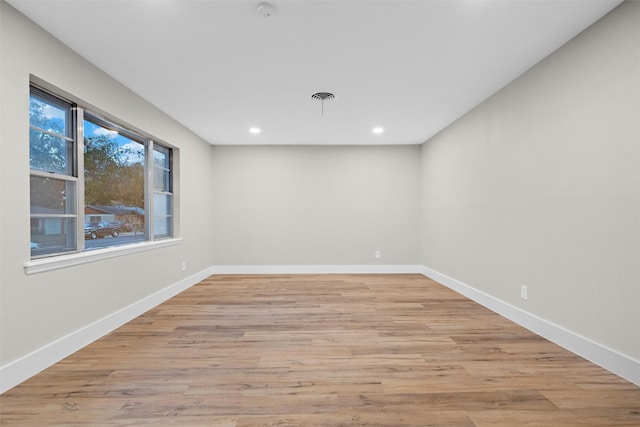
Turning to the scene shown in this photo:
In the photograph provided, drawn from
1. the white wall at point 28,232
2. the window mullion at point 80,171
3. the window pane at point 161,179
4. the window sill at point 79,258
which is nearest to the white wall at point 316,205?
the window pane at point 161,179

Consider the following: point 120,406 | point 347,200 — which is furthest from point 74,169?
point 347,200

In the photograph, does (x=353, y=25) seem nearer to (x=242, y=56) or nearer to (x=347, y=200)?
(x=242, y=56)

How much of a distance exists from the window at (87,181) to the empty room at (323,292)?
21 mm

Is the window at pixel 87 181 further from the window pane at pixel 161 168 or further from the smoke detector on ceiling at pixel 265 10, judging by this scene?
the smoke detector on ceiling at pixel 265 10

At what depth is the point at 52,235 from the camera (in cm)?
243

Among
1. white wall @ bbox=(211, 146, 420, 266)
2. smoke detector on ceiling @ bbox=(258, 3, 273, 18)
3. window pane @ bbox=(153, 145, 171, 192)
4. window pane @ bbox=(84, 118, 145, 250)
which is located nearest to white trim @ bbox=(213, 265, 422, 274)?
white wall @ bbox=(211, 146, 420, 266)

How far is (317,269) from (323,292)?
1439mm

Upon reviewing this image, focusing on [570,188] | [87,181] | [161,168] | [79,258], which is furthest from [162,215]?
[570,188]

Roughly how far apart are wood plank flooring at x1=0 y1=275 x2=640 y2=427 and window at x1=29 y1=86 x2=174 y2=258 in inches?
39.1

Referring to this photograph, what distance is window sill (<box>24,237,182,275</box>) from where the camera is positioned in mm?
2115

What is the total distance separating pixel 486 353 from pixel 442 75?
8.35 feet

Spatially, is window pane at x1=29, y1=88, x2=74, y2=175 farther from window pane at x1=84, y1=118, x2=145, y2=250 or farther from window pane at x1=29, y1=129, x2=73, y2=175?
window pane at x1=84, y1=118, x2=145, y2=250

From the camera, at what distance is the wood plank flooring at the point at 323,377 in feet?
5.46

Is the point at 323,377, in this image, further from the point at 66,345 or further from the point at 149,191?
the point at 149,191
